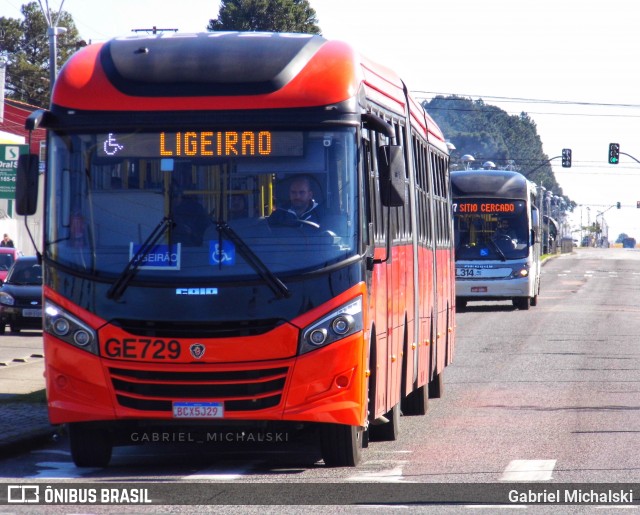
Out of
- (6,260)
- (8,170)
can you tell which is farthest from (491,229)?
(6,260)

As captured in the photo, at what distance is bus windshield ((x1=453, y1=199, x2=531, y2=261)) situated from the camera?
3516 centimetres

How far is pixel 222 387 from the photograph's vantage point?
9.44 metres

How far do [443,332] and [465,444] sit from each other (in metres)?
4.73

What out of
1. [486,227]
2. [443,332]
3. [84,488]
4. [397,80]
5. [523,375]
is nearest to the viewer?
[84,488]

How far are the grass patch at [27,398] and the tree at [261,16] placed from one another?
225 ft

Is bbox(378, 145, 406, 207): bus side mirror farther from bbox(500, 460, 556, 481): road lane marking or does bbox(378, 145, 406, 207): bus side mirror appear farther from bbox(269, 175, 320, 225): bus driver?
bbox(500, 460, 556, 481): road lane marking

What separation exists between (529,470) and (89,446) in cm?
311

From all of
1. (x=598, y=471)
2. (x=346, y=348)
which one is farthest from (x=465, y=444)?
(x=346, y=348)

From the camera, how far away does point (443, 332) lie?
1638cm

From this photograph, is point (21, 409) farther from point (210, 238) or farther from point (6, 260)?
point (6, 260)

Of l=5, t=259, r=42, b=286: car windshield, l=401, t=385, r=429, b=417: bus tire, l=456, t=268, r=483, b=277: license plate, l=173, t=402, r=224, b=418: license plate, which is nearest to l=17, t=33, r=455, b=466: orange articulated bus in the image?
l=173, t=402, r=224, b=418: license plate

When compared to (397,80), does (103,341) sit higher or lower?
lower

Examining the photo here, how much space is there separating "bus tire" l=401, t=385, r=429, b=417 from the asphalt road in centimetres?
23

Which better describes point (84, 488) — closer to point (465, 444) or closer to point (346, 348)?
point (346, 348)
